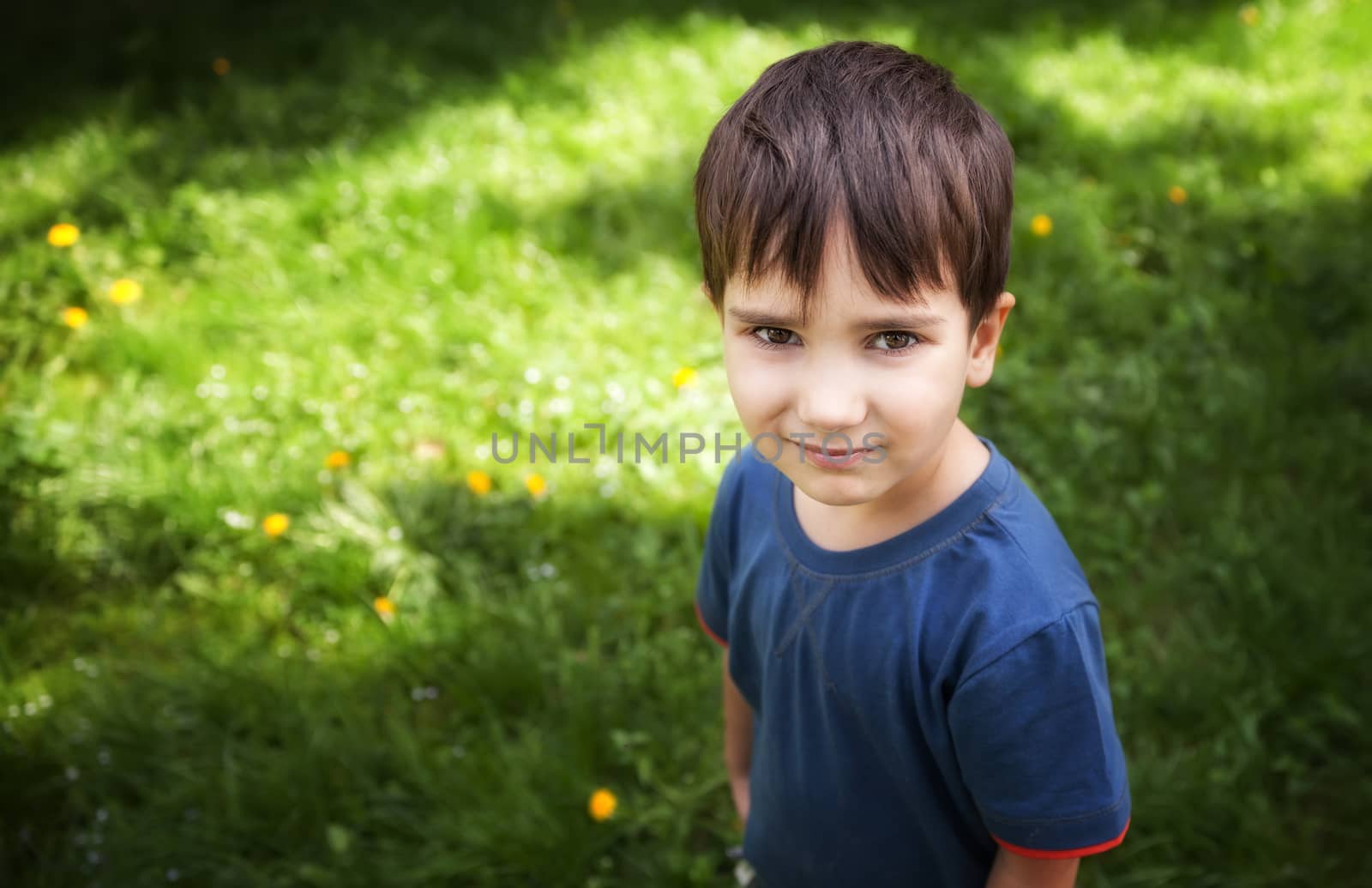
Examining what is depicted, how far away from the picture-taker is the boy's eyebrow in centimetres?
101

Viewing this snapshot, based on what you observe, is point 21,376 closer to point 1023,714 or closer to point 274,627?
point 274,627

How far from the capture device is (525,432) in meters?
2.79

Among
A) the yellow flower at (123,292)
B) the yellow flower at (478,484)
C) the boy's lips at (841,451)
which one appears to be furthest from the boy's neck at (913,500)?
the yellow flower at (123,292)

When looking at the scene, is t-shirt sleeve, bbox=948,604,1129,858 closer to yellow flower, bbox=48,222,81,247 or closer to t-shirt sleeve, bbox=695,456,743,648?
t-shirt sleeve, bbox=695,456,743,648

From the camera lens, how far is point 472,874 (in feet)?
6.42

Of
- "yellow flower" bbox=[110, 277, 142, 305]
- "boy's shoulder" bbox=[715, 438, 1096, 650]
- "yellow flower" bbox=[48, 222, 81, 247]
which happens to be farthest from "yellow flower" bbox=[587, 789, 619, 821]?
"yellow flower" bbox=[48, 222, 81, 247]

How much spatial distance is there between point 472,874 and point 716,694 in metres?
0.58

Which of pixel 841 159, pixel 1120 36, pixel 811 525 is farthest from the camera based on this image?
pixel 1120 36

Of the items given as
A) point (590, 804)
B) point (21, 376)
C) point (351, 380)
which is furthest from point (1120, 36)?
point (21, 376)

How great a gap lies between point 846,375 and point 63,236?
3.04m

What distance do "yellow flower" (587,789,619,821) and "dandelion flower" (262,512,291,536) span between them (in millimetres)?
1027

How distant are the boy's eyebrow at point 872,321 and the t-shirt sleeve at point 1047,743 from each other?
32 cm

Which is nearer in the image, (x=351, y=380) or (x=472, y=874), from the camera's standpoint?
(x=472, y=874)

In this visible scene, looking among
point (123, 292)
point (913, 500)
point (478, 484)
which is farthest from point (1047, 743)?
point (123, 292)
